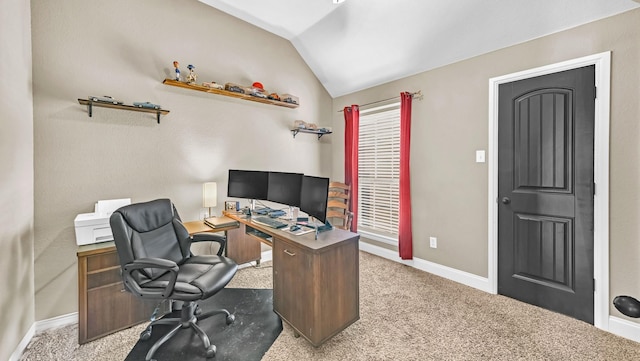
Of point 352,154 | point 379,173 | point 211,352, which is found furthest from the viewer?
point 352,154

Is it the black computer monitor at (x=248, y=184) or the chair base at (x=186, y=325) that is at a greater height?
the black computer monitor at (x=248, y=184)

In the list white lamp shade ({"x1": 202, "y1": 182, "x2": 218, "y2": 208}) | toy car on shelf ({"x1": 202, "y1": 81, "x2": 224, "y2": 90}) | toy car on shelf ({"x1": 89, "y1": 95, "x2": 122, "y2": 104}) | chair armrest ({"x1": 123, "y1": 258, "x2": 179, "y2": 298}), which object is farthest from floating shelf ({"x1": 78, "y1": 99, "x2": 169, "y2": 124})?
chair armrest ({"x1": 123, "y1": 258, "x2": 179, "y2": 298})

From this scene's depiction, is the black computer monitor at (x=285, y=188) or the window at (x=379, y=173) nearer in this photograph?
the black computer monitor at (x=285, y=188)

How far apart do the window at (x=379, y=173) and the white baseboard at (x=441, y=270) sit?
0.18 meters

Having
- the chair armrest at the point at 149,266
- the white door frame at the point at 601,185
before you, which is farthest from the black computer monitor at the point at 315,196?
the white door frame at the point at 601,185

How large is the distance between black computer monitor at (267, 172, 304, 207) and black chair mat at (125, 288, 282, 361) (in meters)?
1.00

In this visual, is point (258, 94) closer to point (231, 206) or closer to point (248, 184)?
point (248, 184)

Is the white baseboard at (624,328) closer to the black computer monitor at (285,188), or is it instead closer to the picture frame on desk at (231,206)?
the black computer monitor at (285,188)

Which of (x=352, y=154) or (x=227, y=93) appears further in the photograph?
(x=352, y=154)

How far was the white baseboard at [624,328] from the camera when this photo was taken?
1.93 meters

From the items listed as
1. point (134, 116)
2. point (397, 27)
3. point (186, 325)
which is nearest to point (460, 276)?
point (186, 325)

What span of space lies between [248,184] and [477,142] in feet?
8.43

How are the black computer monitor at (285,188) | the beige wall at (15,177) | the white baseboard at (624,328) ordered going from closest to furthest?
1. the beige wall at (15,177)
2. the white baseboard at (624,328)
3. the black computer monitor at (285,188)

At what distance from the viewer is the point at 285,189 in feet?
8.90
